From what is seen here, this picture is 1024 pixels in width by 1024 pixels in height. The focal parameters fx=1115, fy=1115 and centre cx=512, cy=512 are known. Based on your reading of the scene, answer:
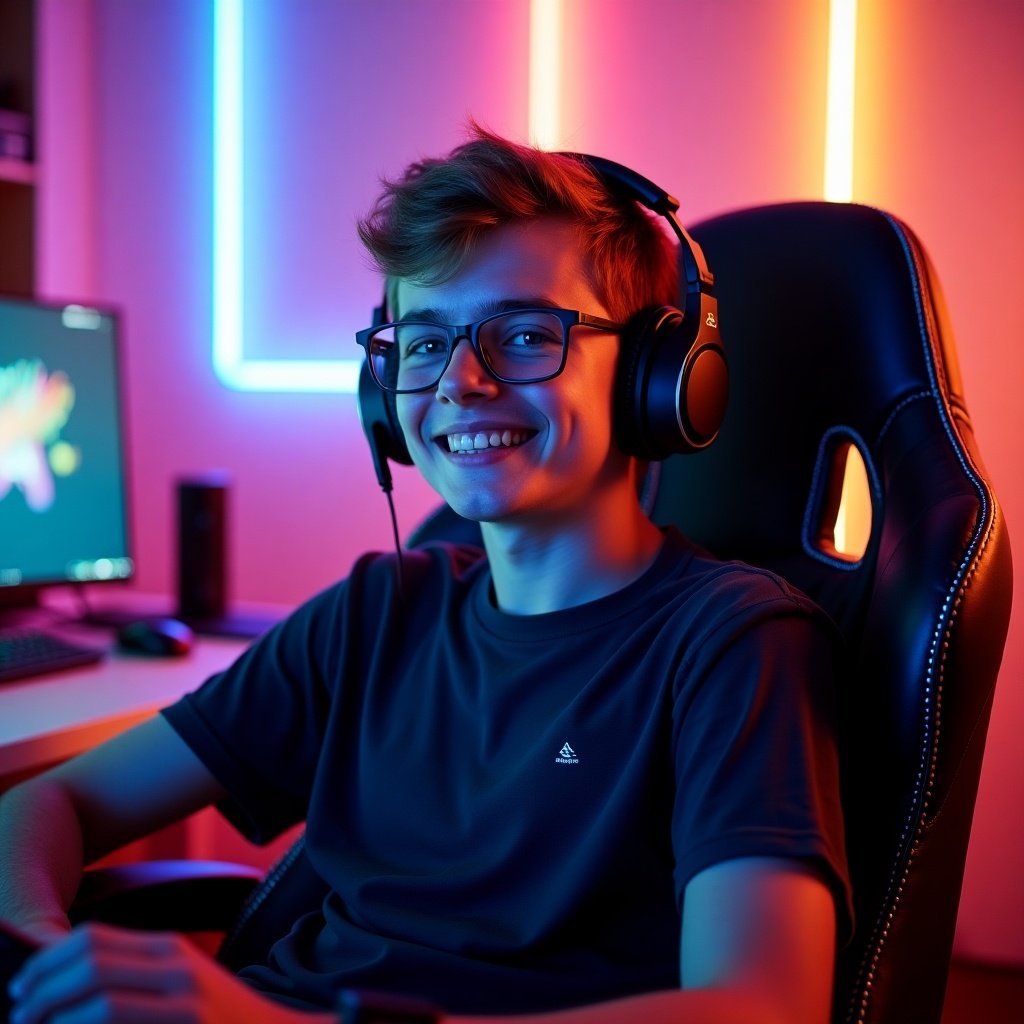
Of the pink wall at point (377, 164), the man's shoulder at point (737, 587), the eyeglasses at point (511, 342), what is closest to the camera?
the man's shoulder at point (737, 587)

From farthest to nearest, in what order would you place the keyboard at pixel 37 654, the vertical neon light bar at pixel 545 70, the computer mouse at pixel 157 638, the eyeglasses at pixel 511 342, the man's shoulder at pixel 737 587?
the vertical neon light bar at pixel 545 70 → the computer mouse at pixel 157 638 → the keyboard at pixel 37 654 → the eyeglasses at pixel 511 342 → the man's shoulder at pixel 737 587

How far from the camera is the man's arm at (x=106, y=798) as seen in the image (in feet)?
3.40

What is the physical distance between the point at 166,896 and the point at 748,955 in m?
0.63

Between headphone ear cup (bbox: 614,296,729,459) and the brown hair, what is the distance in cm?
6

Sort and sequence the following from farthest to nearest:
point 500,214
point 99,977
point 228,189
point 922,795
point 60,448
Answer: point 228,189, point 60,448, point 500,214, point 922,795, point 99,977

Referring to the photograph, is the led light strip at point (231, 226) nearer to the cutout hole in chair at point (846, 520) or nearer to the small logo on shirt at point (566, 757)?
the cutout hole in chair at point (846, 520)

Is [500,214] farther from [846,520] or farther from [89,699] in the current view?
[89,699]

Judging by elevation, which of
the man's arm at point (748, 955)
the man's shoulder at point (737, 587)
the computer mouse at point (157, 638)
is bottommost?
the computer mouse at point (157, 638)

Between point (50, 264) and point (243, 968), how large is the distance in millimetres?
1681

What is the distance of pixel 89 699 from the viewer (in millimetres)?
1395

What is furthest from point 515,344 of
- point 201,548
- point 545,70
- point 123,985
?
point 545,70

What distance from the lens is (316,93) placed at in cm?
216

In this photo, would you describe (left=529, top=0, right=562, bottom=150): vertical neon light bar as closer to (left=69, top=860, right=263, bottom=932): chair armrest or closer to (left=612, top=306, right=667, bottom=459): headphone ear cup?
(left=612, top=306, right=667, bottom=459): headphone ear cup

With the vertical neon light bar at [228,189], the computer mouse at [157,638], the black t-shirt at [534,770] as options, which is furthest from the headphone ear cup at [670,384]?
the vertical neon light bar at [228,189]
